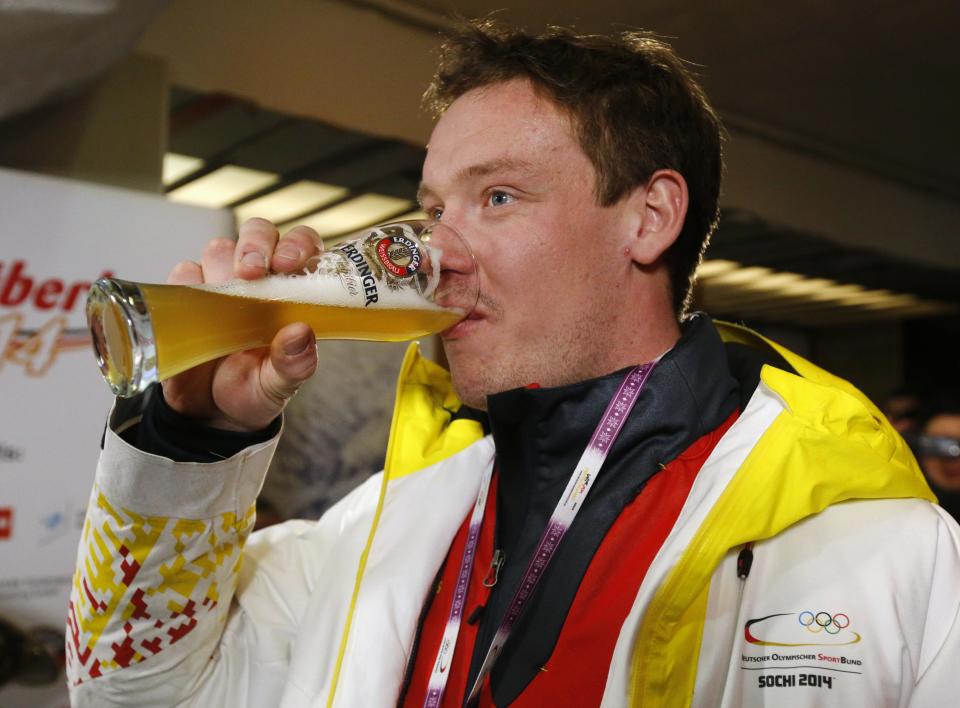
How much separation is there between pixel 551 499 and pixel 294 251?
→ 45 centimetres

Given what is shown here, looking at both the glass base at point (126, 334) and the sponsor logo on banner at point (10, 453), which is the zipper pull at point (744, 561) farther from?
the sponsor logo on banner at point (10, 453)

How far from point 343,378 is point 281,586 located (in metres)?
2.29

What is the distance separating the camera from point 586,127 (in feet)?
4.01

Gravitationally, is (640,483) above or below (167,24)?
below

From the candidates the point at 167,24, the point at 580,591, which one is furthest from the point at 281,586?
the point at 167,24

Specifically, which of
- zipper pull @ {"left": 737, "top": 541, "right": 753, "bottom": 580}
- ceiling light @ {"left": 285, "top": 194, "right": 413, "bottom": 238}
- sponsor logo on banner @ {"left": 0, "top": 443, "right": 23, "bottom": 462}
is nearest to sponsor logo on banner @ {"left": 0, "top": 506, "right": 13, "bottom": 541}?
sponsor logo on banner @ {"left": 0, "top": 443, "right": 23, "bottom": 462}

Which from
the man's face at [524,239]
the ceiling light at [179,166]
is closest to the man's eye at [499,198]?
the man's face at [524,239]

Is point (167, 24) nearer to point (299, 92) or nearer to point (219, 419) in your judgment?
point (299, 92)

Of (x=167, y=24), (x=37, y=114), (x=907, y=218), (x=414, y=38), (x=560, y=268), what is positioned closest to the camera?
(x=560, y=268)

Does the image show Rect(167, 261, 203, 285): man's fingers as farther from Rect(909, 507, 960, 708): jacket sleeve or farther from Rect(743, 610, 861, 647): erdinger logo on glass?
Rect(909, 507, 960, 708): jacket sleeve

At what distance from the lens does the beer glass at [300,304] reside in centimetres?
79

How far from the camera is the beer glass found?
79 centimetres

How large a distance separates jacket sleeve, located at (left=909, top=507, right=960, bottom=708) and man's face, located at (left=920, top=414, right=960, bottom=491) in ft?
6.06

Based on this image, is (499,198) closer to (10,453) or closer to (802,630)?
(802,630)
